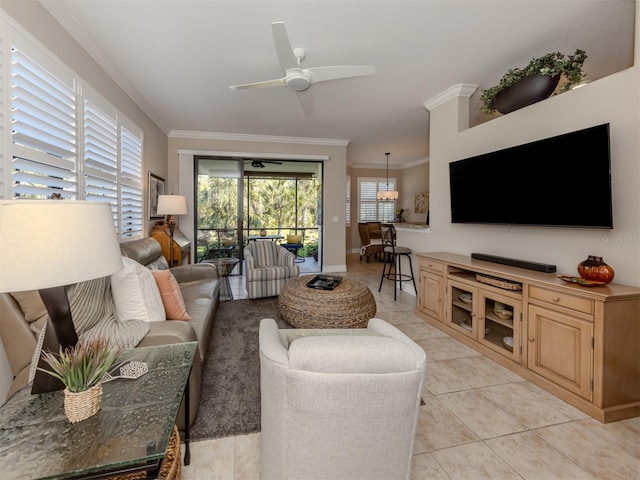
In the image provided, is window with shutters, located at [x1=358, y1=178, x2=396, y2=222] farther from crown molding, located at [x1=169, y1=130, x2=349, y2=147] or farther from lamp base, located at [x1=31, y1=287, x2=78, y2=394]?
lamp base, located at [x1=31, y1=287, x2=78, y2=394]

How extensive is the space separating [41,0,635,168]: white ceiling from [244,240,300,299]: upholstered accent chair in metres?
2.09

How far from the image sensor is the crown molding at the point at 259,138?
209 inches

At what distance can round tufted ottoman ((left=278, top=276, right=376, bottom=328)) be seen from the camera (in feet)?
8.55

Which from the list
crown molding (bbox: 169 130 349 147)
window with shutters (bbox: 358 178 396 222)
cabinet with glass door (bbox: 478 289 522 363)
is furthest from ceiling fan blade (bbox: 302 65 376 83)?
window with shutters (bbox: 358 178 396 222)

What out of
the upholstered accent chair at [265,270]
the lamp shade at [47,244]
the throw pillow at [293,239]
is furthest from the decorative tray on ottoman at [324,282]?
the throw pillow at [293,239]

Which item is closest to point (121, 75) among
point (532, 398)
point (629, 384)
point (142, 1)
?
point (142, 1)

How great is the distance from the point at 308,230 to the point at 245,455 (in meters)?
6.26

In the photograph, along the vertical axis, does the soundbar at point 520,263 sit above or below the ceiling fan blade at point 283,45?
below

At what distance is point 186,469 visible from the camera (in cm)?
140

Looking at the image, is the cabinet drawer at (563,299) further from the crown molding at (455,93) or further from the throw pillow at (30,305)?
the throw pillow at (30,305)

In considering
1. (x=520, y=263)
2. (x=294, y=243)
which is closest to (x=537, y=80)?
(x=520, y=263)

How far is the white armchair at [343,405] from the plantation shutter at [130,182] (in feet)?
10.4

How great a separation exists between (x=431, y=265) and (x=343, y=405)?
2.64m

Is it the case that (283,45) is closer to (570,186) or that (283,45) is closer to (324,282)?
(324,282)
